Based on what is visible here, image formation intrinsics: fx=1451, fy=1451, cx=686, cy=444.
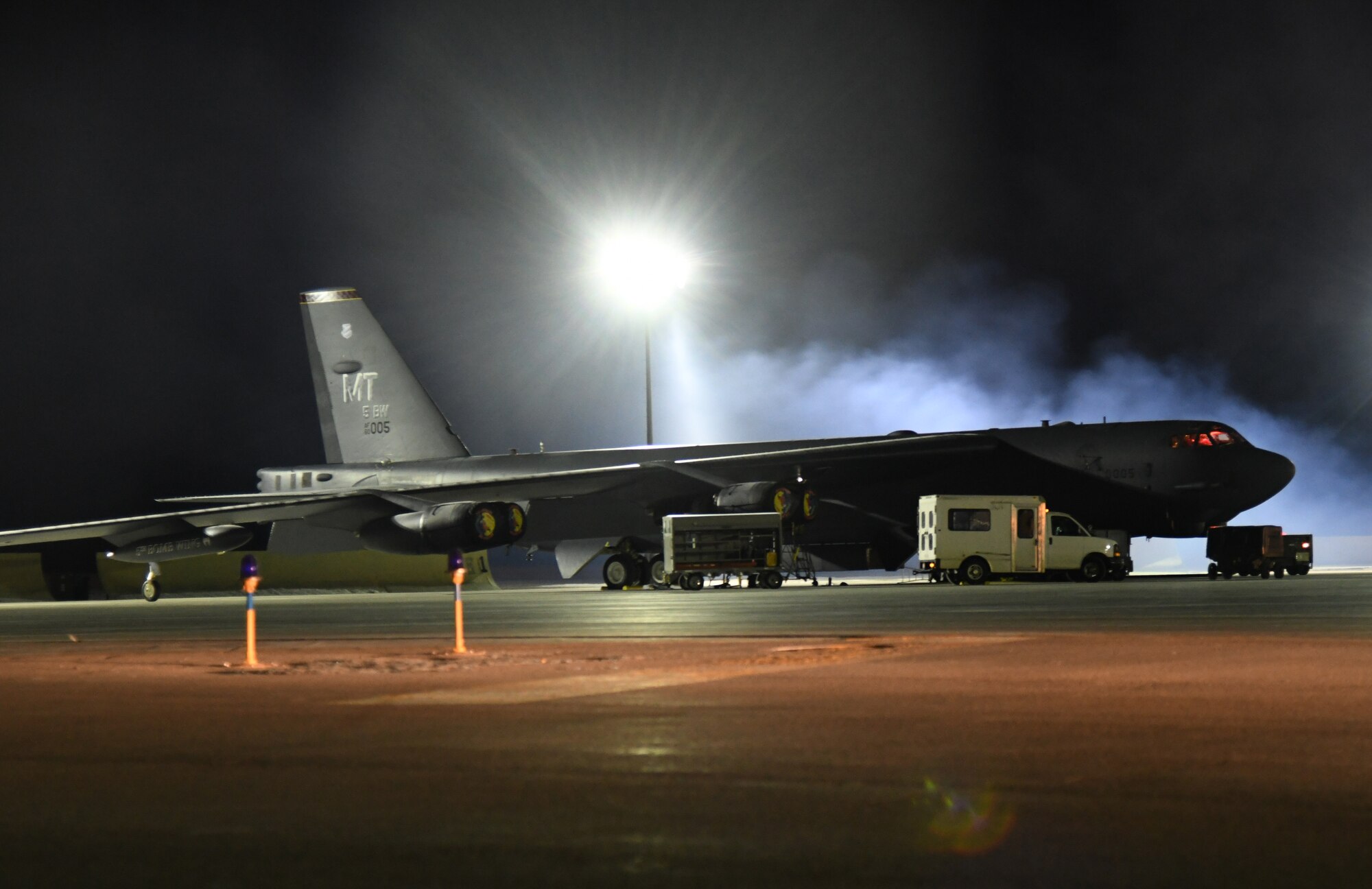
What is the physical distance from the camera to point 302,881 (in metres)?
4.60

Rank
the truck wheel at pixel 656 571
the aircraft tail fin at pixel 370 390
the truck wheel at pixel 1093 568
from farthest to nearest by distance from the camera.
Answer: the aircraft tail fin at pixel 370 390 < the truck wheel at pixel 656 571 < the truck wheel at pixel 1093 568

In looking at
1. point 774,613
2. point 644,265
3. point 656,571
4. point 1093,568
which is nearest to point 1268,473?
point 1093,568

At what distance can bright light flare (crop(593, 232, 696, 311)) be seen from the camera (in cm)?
4281

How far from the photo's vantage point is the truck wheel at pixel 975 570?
3300 cm

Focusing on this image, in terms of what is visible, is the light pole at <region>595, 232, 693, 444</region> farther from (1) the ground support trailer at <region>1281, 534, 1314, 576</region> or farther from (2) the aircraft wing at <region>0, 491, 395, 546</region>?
(1) the ground support trailer at <region>1281, 534, 1314, 576</region>

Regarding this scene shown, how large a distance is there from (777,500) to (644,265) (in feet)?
39.3

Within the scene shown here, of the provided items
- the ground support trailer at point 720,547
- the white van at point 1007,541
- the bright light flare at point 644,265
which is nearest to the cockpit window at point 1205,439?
the white van at point 1007,541

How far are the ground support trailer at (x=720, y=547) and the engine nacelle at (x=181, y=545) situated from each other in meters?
10.7

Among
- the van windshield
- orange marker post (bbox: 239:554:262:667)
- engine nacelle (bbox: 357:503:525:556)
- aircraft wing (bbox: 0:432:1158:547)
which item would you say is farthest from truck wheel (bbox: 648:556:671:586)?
orange marker post (bbox: 239:554:262:667)

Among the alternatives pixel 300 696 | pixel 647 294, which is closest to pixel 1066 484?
pixel 647 294

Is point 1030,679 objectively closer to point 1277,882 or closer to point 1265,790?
point 1265,790

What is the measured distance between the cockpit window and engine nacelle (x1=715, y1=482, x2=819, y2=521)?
8.35 metres

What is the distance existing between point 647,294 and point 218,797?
37047 millimetres

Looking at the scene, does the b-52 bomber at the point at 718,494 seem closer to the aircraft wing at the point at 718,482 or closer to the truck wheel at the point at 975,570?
the aircraft wing at the point at 718,482
